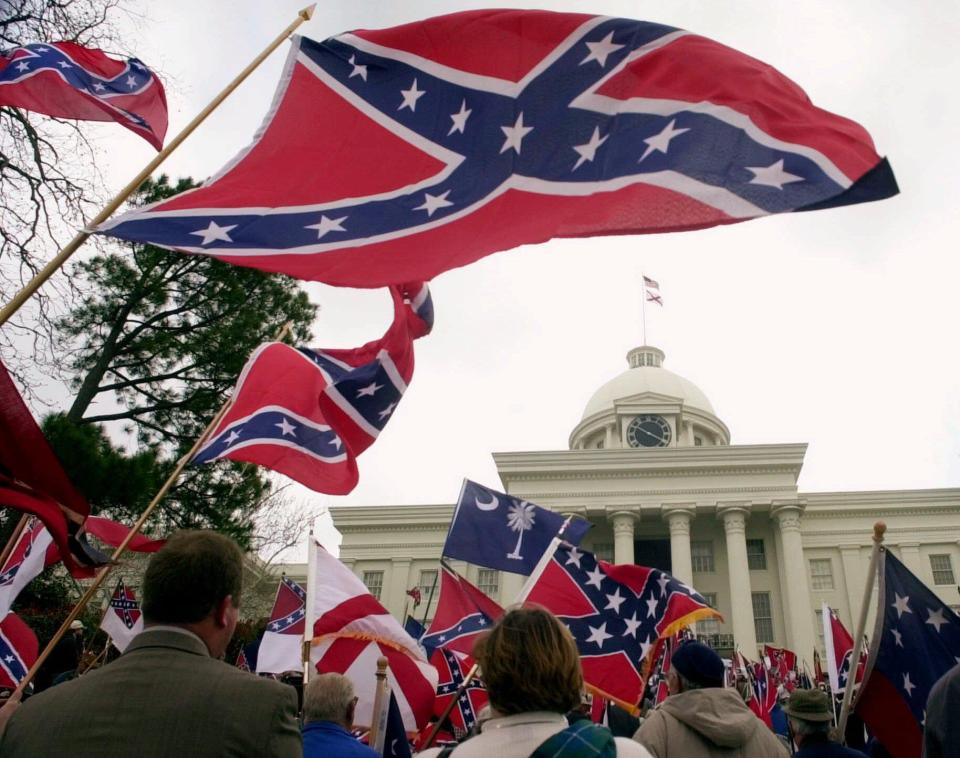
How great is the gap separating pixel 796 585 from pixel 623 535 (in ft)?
26.6

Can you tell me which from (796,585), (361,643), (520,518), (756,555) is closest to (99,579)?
(361,643)

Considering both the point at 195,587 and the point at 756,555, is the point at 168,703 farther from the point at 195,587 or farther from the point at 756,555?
the point at 756,555

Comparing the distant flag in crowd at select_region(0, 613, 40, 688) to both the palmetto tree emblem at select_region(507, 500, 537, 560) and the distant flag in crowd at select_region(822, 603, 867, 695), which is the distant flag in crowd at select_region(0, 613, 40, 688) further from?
the distant flag in crowd at select_region(822, 603, 867, 695)

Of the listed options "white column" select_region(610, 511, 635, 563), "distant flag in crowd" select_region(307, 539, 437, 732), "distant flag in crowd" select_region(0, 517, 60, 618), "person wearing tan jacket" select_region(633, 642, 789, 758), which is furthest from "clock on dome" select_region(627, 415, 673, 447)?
"person wearing tan jacket" select_region(633, 642, 789, 758)

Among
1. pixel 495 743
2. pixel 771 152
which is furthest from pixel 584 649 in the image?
pixel 495 743

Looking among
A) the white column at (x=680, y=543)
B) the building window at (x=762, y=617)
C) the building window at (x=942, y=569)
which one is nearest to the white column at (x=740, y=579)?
the building window at (x=762, y=617)

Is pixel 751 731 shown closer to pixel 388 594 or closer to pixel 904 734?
pixel 904 734

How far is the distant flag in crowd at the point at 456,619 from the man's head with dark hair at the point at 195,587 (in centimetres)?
516

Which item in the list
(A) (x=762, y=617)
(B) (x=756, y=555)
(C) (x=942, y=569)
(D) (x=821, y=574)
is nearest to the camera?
(A) (x=762, y=617)

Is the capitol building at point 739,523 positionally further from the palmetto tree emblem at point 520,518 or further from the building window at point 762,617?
the palmetto tree emblem at point 520,518

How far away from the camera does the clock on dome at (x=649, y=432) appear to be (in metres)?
45.4

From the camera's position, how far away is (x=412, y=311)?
6227mm

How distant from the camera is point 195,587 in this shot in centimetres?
198

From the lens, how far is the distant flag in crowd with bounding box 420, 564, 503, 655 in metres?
7.11
